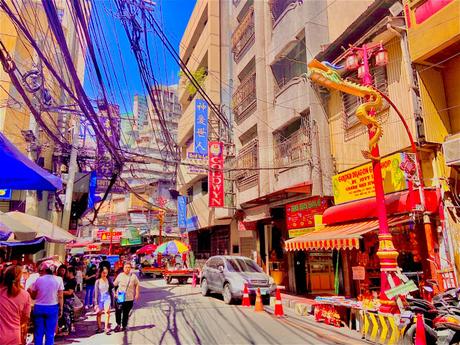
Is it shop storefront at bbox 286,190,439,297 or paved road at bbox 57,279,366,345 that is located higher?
shop storefront at bbox 286,190,439,297

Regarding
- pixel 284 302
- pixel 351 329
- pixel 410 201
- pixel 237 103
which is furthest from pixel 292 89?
pixel 351 329

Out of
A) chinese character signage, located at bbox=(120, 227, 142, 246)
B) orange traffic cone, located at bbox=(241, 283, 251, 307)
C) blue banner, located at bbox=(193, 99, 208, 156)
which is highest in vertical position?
blue banner, located at bbox=(193, 99, 208, 156)

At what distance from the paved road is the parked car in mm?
1026

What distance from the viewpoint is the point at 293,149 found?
16344 mm

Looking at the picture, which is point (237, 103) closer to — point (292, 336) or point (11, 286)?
point (292, 336)

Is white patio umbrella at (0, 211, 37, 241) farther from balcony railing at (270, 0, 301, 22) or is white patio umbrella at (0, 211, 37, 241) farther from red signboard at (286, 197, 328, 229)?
balcony railing at (270, 0, 301, 22)

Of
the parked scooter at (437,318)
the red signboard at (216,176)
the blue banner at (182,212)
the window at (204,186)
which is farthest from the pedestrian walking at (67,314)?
the blue banner at (182,212)

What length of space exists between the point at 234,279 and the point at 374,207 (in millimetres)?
6118

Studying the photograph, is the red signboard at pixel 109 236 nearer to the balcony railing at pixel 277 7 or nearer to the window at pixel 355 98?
the balcony railing at pixel 277 7

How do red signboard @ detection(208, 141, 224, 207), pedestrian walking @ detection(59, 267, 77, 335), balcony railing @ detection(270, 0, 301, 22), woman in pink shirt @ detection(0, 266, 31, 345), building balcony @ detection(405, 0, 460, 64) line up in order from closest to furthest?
woman in pink shirt @ detection(0, 266, 31, 345)
pedestrian walking @ detection(59, 267, 77, 335)
building balcony @ detection(405, 0, 460, 64)
balcony railing @ detection(270, 0, 301, 22)
red signboard @ detection(208, 141, 224, 207)

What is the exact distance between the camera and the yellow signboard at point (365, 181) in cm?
1066

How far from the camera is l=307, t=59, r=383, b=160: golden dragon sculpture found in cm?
941

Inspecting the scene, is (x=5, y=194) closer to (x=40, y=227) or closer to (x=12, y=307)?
(x=40, y=227)

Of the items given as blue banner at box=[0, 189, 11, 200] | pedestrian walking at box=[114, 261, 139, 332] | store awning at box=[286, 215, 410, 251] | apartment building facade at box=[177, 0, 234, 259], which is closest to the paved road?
pedestrian walking at box=[114, 261, 139, 332]
